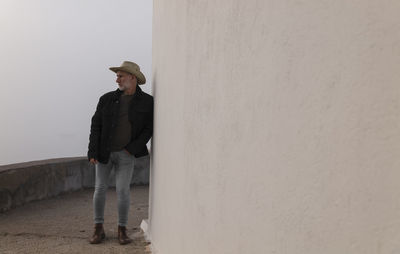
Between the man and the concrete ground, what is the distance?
0.26 m

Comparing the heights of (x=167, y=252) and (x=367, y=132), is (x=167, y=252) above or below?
below

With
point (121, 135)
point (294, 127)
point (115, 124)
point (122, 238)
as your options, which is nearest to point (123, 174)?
point (121, 135)

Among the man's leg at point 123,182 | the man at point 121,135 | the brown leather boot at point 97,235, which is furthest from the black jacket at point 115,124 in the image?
the brown leather boot at point 97,235

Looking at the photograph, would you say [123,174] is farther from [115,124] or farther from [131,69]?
[131,69]

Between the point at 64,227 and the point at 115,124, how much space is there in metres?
1.78

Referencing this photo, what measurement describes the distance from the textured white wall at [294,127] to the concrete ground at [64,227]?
7.49ft

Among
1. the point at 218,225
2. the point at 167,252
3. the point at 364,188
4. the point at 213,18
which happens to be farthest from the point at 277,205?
Answer: the point at 167,252

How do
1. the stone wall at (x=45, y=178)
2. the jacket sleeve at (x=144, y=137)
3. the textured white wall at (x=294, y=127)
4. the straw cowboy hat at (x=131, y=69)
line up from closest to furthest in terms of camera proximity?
the textured white wall at (x=294, y=127) < the jacket sleeve at (x=144, y=137) < the straw cowboy hat at (x=131, y=69) < the stone wall at (x=45, y=178)

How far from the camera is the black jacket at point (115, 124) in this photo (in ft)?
14.3

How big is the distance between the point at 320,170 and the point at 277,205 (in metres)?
0.27

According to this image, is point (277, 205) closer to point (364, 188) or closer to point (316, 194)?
point (316, 194)

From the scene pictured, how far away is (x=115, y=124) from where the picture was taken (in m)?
4.41

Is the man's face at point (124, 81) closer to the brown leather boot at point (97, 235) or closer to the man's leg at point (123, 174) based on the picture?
the man's leg at point (123, 174)

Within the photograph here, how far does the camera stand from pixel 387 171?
80 centimetres
